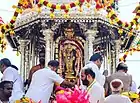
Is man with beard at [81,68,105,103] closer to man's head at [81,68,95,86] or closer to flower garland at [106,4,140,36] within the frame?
man's head at [81,68,95,86]

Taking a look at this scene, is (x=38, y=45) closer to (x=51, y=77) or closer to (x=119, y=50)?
(x=119, y=50)

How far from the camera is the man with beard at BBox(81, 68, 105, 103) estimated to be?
618 centimetres

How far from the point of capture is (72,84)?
8.03 meters

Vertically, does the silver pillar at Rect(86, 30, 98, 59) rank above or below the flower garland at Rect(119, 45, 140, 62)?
above

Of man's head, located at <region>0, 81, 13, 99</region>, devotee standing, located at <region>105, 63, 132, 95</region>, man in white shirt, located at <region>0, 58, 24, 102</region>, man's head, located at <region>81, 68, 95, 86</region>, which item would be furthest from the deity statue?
man's head, located at <region>0, 81, 13, 99</region>

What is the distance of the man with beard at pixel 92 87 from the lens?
20.3 feet

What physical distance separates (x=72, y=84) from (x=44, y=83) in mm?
596

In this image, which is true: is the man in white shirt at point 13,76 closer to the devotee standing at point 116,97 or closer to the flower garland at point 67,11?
the devotee standing at point 116,97

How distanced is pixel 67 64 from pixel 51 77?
16.7 feet

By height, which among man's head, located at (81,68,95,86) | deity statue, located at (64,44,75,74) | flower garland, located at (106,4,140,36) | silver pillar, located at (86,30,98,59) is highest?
flower garland, located at (106,4,140,36)

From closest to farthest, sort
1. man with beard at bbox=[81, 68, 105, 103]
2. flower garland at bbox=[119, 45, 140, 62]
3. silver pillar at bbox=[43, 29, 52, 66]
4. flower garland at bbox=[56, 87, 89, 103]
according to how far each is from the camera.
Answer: flower garland at bbox=[56, 87, 89, 103] < man with beard at bbox=[81, 68, 105, 103] < silver pillar at bbox=[43, 29, 52, 66] < flower garland at bbox=[119, 45, 140, 62]

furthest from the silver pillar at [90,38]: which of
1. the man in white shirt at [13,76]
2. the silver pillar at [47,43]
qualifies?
the man in white shirt at [13,76]

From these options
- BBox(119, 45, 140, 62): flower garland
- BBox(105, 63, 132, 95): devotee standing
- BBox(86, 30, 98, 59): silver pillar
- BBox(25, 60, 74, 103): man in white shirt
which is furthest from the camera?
BBox(119, 45, 140, 62): flower garland

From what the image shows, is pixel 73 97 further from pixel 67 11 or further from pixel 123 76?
pixel 67 11
